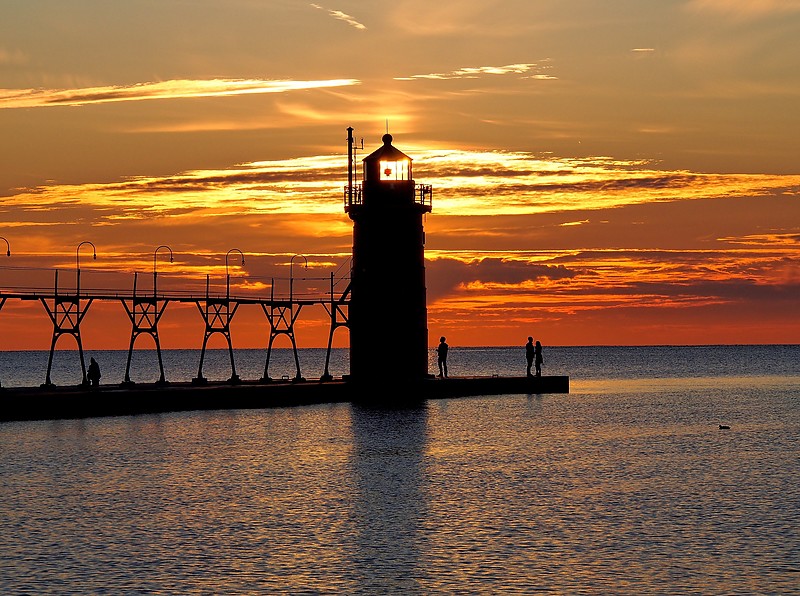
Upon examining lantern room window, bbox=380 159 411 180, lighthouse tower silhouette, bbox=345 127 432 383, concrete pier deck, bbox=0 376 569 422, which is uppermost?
lantern room window, bbox=380 159 411 180

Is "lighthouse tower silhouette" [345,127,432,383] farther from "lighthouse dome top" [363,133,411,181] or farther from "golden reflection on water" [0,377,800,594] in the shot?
"golden reflection on water" [0,377,800,594]

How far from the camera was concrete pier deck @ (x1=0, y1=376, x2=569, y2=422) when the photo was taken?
5197 centimetres

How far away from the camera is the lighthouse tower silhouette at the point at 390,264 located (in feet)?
200

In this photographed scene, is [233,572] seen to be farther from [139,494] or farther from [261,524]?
[139,494]

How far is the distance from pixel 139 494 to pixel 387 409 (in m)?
29.1

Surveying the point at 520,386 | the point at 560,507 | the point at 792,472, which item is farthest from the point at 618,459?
the point at 520,386

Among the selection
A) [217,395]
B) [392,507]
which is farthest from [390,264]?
[392,507]

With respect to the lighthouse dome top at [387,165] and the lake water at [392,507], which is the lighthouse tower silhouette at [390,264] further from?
the lake water at [392,507]

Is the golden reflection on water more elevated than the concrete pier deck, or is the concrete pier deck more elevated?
the concrete pier deck

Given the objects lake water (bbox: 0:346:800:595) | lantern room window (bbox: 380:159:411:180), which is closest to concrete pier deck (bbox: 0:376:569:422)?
lake water (bbox: 0:346:800:595)

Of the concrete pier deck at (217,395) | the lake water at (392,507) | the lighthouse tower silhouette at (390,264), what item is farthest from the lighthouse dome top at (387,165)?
the lake water at (392,507)

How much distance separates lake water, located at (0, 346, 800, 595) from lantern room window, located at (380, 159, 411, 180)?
1252cm

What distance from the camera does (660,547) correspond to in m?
25.7

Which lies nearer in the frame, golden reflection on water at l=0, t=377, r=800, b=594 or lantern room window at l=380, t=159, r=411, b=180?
golden reflection on water at l=0, t=377, r=800, b=594
